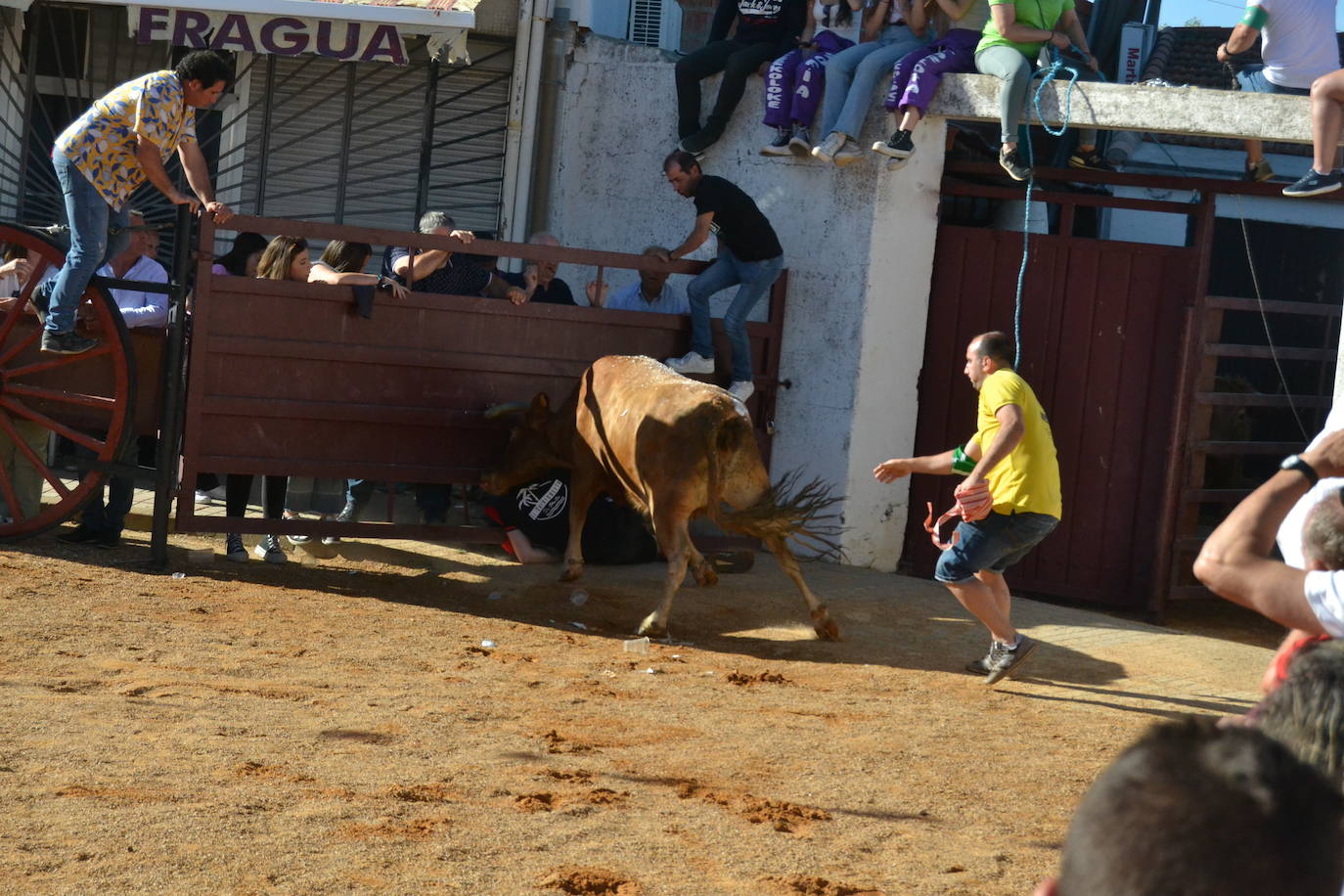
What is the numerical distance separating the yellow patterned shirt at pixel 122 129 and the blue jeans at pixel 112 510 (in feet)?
5.69

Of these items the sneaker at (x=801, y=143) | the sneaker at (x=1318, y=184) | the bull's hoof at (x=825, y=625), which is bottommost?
the bull's hoof at (x=825, y=625)

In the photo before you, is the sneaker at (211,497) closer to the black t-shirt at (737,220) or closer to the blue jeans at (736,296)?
the blue jeans at (736,296)

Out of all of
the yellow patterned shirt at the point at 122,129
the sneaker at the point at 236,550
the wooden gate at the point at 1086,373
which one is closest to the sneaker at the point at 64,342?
the yellow patterned shirt at the point at 122,129

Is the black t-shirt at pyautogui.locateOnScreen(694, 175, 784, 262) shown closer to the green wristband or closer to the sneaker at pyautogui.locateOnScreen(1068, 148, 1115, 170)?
the sneaker at pyautogui.locateOnScreen(1068, 148, 1115, 170)

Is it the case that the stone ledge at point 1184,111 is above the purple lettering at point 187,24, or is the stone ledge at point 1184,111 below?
below

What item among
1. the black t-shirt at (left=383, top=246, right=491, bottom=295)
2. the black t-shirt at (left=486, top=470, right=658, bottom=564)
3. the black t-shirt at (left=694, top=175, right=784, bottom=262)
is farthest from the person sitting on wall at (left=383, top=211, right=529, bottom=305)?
the black t-shirt at (left=694, top=175, right=784, bottom=262)

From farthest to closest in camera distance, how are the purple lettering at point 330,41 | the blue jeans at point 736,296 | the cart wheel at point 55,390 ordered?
the purple lettering at point 330,41 < the blue jeans at point 736,296 < the cart wheel at point 55,390

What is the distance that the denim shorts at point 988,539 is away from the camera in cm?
675

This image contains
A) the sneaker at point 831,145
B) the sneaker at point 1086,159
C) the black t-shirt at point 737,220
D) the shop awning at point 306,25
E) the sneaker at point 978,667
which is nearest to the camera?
the sneaker at point 978,667

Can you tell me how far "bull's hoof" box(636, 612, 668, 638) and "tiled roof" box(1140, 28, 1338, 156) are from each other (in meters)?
9.55

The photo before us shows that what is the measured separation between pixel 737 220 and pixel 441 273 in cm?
183

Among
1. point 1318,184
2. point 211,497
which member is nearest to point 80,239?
point 211,497

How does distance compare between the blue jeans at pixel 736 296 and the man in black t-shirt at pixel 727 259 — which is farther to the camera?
the blue jeans at pixel 736 296

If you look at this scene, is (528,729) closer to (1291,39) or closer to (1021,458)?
(1021,458)
